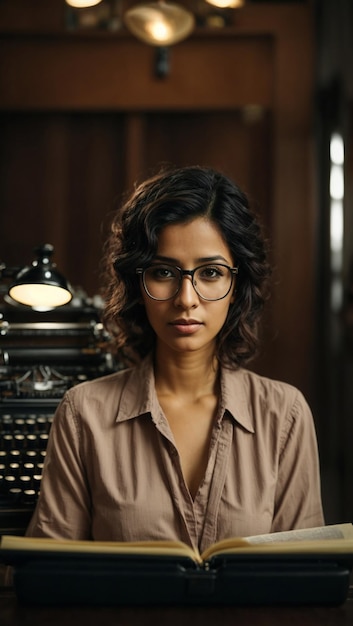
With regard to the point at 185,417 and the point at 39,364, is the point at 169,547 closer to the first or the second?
the point at 185,417

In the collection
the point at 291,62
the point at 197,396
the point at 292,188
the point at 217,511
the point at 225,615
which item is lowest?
the point at 225,615

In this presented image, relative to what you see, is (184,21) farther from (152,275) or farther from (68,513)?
(68,513)

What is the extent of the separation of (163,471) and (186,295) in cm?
36

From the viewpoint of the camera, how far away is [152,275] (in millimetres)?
1650

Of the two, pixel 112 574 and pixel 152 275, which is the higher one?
pixel 152 275

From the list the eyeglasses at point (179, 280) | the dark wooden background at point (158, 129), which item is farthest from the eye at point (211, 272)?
the dark wooden background at point (158, 129)

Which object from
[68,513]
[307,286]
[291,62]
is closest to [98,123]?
[291,62]

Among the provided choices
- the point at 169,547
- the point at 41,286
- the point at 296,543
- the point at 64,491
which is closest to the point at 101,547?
the point at 169,547

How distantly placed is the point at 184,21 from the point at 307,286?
1544mm

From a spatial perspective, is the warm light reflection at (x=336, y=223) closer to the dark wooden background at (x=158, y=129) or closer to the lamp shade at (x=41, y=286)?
the dark wooden background at (x=158, y=129)

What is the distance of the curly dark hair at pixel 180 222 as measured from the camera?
65.2 inches

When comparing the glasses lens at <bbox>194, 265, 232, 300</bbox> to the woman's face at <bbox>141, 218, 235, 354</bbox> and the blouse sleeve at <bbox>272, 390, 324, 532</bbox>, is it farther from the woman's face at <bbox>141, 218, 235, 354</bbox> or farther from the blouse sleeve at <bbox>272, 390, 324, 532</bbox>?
the blouse sleeve at <bbox>272, 390, 324, 532</bbox>

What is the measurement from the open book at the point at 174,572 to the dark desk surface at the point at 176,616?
0.04ft

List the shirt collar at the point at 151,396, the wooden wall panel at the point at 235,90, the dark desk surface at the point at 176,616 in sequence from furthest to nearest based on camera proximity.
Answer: the wooden wall panel at the point at 235,90
the shirt collar at the point at 151,396
the dark desk surface at the point at 176,616
